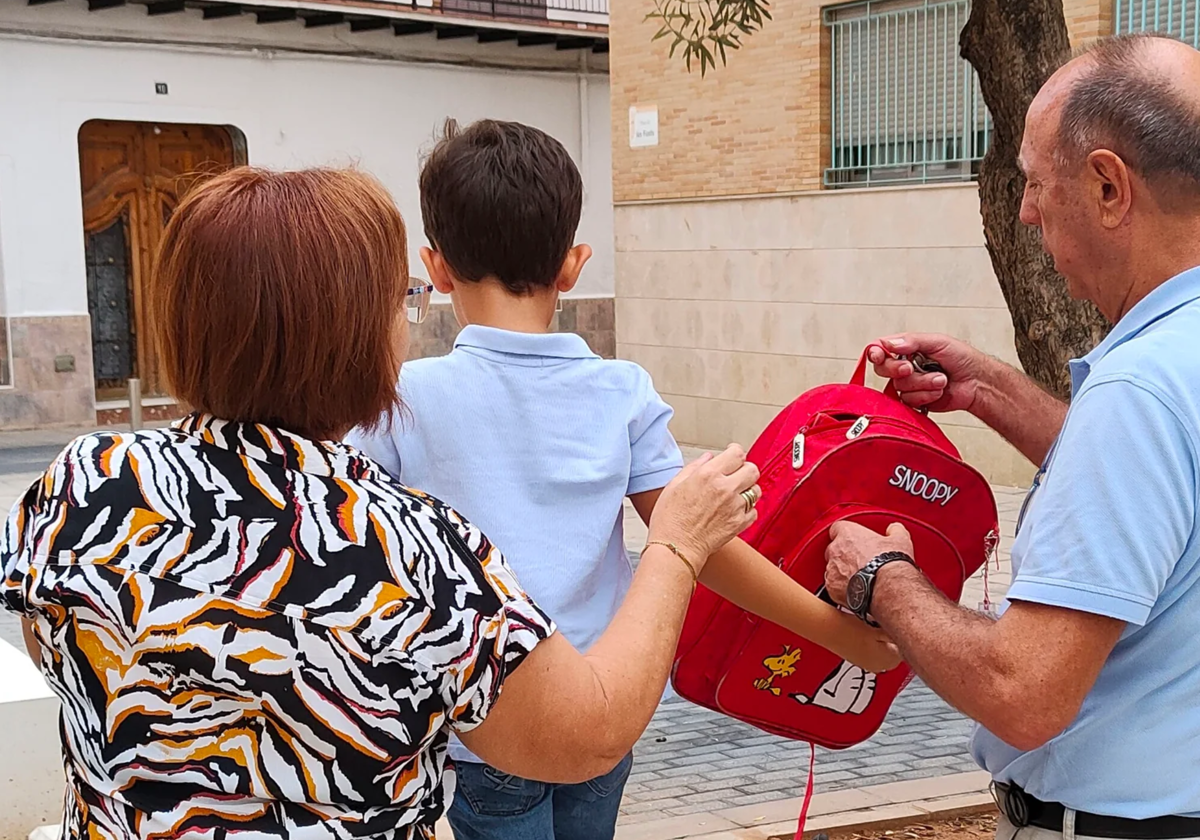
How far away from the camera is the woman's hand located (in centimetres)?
196

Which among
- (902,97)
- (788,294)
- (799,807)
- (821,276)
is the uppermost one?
(902,97)

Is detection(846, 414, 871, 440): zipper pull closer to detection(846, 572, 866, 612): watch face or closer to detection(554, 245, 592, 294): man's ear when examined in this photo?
detection(846, 572, 866, 612): watch face

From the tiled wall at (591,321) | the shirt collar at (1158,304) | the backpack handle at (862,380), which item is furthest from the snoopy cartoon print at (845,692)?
the tiled wall at (591,321)

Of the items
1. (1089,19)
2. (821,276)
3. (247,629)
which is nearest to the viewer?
(247,629)

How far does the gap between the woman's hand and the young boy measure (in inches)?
11.2

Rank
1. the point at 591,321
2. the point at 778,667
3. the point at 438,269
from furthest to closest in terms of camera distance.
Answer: the point at 591,321
the point at 778,667
the point at 438,269

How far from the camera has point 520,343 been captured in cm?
229

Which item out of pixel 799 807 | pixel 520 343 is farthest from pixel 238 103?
pixel 520 343

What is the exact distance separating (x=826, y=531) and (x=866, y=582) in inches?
9.2

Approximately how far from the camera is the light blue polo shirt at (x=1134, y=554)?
1773 millimetres

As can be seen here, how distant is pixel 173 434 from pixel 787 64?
1195 centimetres

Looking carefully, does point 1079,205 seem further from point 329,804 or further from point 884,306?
point 884,306

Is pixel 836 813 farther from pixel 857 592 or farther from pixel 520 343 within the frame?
pixel 520 343

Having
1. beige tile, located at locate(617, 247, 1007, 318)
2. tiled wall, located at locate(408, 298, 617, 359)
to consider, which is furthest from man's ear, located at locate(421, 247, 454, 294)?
tiled wall, located at locate(408, 298, 617, 359)
